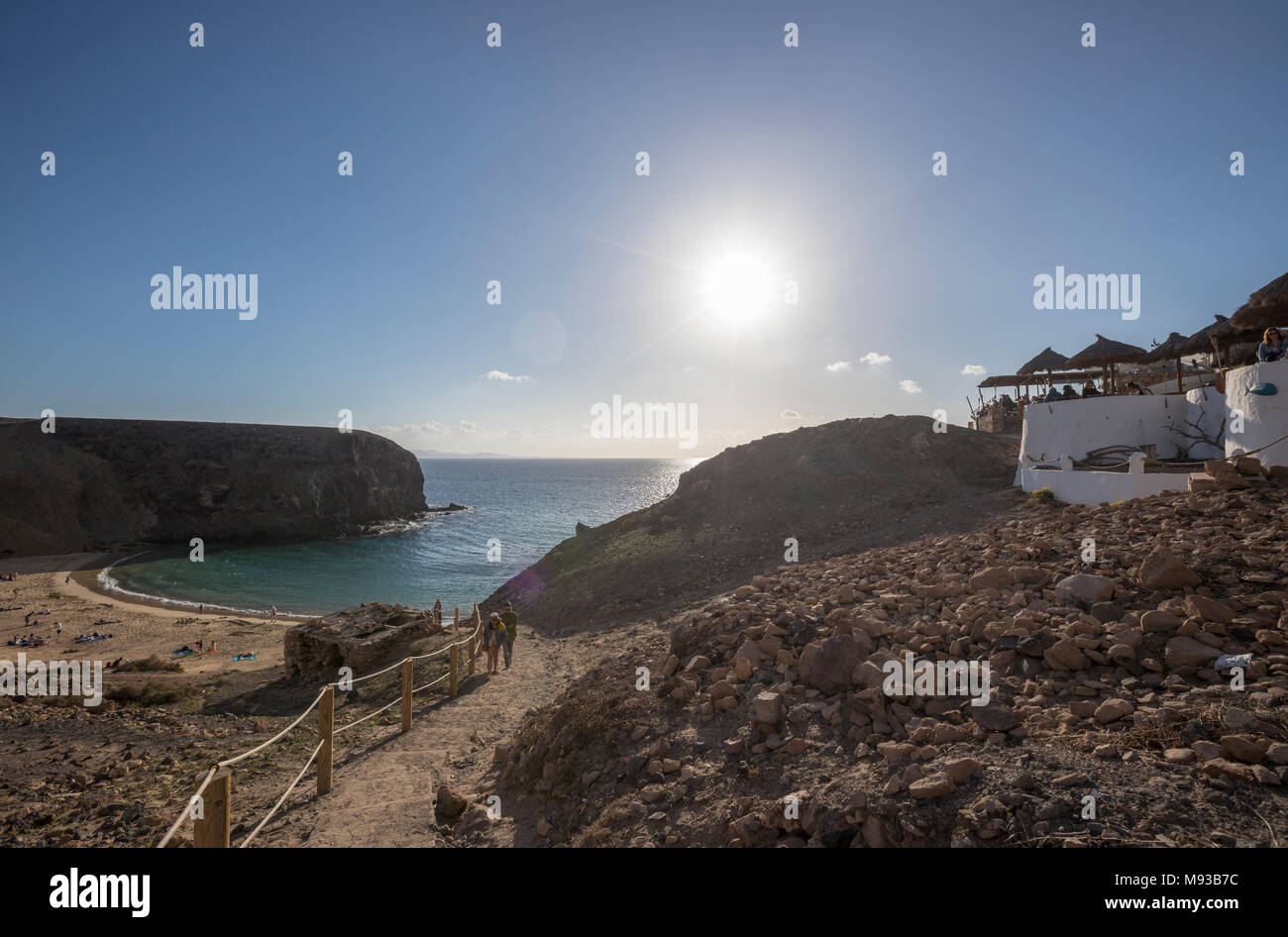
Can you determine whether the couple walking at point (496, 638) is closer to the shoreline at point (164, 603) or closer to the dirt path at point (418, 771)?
the dirt path at point (418, 771)

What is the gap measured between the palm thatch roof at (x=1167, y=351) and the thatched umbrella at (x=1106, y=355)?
547mm

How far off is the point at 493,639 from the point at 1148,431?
61.9ft

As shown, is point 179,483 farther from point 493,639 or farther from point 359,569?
point 493,639

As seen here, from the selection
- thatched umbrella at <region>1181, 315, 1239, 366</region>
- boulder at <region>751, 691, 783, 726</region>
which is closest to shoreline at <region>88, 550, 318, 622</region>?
boulder at <region>751, 691, 783, 726</region>

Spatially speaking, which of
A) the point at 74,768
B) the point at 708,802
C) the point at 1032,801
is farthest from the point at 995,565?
the point at 74,768

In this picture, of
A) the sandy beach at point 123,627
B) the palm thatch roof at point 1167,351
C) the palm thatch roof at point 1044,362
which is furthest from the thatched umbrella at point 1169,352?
the sandy beach at point 123,627

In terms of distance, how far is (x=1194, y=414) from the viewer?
14516 mm

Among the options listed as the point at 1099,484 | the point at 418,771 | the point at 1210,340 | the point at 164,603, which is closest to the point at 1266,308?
the point at 1099,484

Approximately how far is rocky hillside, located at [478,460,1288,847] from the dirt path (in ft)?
2.72

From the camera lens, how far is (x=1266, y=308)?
1302 cm

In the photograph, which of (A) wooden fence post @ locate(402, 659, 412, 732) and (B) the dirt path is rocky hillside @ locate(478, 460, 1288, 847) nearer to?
(B) the dirt path

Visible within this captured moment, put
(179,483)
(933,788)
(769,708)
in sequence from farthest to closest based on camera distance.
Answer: (179,483) → (769,708) → (933,788)

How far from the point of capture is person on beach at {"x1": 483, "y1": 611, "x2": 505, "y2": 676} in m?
13.4
